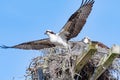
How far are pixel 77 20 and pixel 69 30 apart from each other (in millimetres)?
257

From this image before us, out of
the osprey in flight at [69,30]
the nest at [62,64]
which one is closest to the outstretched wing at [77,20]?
the osprey in flight at [69,30]

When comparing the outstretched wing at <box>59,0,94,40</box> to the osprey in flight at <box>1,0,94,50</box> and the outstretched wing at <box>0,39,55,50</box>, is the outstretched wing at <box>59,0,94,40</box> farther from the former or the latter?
the outstretched wing at <box>0,39,55,50</box>

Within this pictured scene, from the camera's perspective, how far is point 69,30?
33.0 ft

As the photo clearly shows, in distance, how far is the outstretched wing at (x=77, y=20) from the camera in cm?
991

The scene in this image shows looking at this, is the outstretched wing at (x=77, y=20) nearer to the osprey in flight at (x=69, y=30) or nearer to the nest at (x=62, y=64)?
the osprey in flight at (x=69, y=30)

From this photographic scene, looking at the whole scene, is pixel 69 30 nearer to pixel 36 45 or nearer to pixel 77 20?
pixel 77 20

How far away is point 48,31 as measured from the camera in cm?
1043

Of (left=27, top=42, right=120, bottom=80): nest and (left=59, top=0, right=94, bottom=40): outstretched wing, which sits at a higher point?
(left=59, top=0, right=94, bottom=40): outstretched wing

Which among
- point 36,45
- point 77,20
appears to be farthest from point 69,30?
point 36,45

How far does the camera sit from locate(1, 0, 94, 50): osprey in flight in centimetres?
992

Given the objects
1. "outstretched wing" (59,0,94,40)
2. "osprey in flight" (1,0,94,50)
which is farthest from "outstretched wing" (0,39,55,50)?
"outstretched wing" (59,0,94,40)

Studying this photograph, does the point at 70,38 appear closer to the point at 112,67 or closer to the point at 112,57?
the point at 112,67

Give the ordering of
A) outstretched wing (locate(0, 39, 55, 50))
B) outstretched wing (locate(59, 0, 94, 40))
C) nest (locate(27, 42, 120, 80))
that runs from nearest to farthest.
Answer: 1. nest (locate(27, 42, 120, 80))
2. outstretched wing (locate(59, 0, 94, 40))
3. outstretched wing (locate(0, 39, 55, 50))

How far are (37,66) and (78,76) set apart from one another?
778mm
